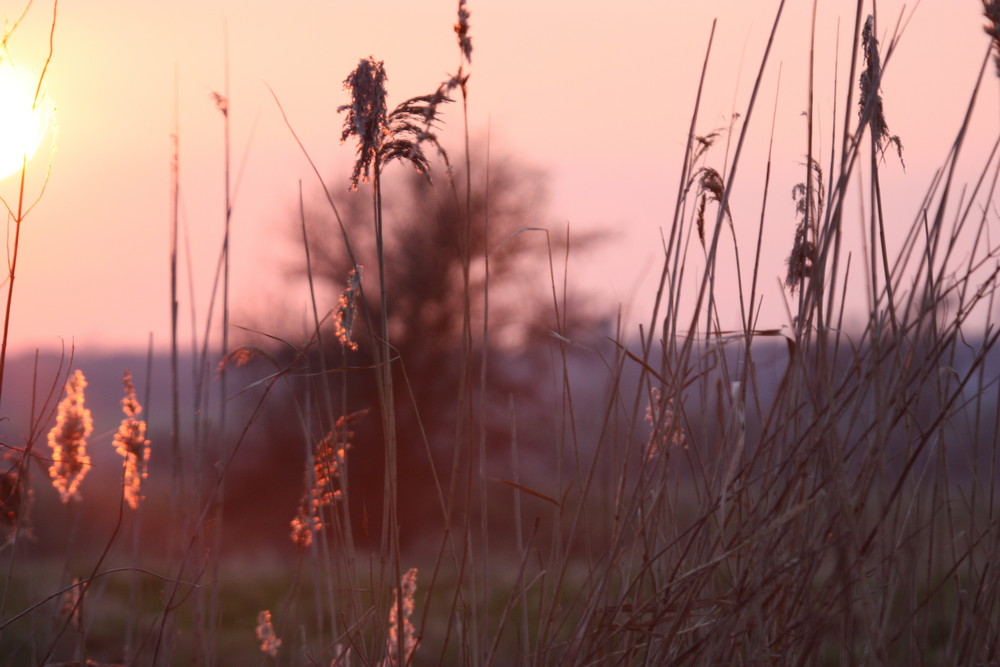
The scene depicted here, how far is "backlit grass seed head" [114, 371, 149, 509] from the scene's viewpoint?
1.68m

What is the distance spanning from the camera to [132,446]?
67.4 inches

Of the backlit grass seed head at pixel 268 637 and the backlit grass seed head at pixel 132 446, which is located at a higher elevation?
the backlit grass seed head at pixel 132 446

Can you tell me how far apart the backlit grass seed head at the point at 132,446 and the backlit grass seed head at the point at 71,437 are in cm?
10

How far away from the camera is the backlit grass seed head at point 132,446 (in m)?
1.68

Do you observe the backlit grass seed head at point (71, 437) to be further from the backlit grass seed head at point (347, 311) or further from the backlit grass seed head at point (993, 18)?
the backlit grass seed head at point (993, 18)

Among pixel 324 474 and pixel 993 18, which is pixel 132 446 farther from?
pixel 993 18

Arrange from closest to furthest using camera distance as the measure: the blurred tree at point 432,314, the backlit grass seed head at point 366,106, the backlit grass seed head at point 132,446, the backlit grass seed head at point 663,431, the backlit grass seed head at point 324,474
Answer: the backlit grass seed head at point 366,106
the backlit grass seed head at point 663,431
the backlit grass seed head at point 324,474
the backlit grass seed head at point 132,446
the blurred tree at point 432,314

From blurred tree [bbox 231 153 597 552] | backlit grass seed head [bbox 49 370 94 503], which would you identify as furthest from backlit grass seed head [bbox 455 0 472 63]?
blurred tree [bbox 231 153 597 552]

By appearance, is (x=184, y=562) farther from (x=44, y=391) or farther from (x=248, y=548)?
(x=248, y=548)

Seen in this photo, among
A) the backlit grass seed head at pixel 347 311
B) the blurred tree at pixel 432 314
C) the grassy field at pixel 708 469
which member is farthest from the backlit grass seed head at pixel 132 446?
the blurred tree at pixel 432 314

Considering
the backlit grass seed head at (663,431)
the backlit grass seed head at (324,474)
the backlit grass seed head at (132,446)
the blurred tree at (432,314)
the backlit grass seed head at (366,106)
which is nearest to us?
the backlit grass seed head at (366,106)

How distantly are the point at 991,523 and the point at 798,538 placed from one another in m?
0.29

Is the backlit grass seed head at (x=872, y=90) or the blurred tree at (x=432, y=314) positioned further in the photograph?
the blurred tree at (x=432, y=314)

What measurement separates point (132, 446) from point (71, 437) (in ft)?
0.64
